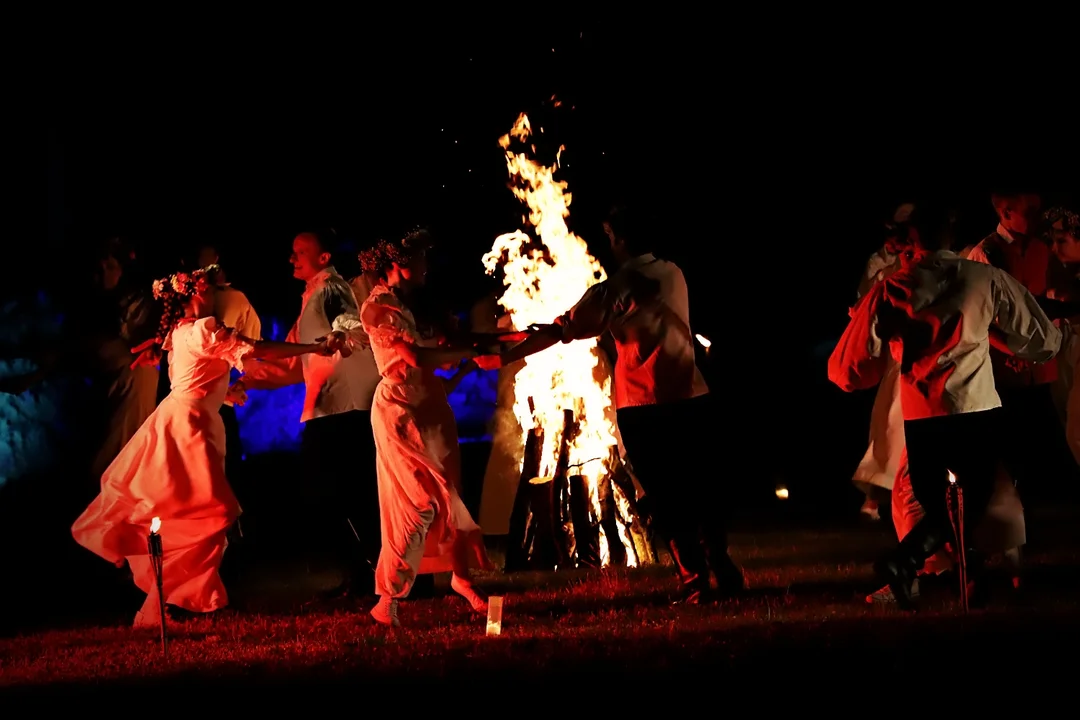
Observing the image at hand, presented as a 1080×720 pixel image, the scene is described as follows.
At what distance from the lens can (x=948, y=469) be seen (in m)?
7.70

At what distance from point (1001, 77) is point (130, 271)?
11.3 meters

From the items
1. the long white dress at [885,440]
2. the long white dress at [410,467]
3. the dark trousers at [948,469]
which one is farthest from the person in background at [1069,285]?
the long white dress at [410,467]

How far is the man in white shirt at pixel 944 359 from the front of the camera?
7.67m

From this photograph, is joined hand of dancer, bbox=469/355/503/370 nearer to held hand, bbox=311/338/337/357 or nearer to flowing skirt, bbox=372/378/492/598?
flowing skirt, bbox=372/378/492/598

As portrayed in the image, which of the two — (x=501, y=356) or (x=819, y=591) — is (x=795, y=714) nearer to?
(x=819, y=591)

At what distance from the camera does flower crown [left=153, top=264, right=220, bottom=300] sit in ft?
30.2

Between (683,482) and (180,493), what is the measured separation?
126 inches

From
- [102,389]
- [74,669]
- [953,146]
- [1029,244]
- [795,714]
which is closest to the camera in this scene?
[795,714]

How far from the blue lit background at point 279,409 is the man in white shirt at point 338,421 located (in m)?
7.66

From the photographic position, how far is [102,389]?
11516 mm

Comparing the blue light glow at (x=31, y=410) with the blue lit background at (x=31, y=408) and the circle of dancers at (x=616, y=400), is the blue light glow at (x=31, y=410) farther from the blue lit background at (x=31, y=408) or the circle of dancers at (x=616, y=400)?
the circle of dancers at (x=616, y=400)

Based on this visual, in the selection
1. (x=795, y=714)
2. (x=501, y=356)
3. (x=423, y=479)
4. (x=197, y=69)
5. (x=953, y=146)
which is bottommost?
(x=795, y=714)

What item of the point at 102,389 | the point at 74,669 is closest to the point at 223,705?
the point at 74,669

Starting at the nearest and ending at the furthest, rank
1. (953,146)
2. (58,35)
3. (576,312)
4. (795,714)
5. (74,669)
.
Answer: (795,714) → (74,669) → (576,312) → (58,35) → (953,146)
